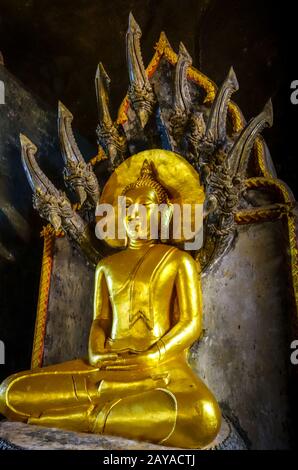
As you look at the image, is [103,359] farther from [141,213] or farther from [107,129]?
[107,129]

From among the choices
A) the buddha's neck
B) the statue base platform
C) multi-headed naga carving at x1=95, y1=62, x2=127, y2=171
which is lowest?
the statue base platform

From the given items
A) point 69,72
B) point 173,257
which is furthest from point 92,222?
point 69,72

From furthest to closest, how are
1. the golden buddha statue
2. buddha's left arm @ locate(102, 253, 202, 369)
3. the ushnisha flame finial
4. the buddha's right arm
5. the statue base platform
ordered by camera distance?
1. the ushnisha flame finial
2. the buddha's right arm
3. buddha's left arm @ locate(102, 253, 202, 369)
4. the golden buddha statue
5. the statue base platform

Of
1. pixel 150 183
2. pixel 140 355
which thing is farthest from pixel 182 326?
pixel 150 183

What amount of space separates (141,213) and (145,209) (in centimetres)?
4

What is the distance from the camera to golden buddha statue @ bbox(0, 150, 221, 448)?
6.22 ft

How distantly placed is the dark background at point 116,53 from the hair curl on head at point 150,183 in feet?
4.57

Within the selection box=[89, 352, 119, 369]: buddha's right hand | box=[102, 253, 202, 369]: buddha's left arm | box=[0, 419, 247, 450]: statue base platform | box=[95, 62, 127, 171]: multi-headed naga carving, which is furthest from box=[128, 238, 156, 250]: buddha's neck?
box=[0, 419, 247, 450]: statue base platform

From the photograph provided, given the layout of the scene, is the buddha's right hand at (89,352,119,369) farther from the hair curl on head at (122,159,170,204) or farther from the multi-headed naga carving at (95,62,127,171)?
the multi-headed naga carving at (95,62,127,171)

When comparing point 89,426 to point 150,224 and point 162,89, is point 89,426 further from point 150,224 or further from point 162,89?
point 162,89

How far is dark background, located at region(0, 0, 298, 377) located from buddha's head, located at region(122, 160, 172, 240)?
1361 mm

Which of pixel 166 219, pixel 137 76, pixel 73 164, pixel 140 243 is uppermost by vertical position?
pixel 137 76

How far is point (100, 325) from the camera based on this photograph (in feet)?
8.66

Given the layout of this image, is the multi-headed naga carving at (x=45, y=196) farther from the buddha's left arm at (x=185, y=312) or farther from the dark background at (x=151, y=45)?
the dark background at (x=151, y=45)
